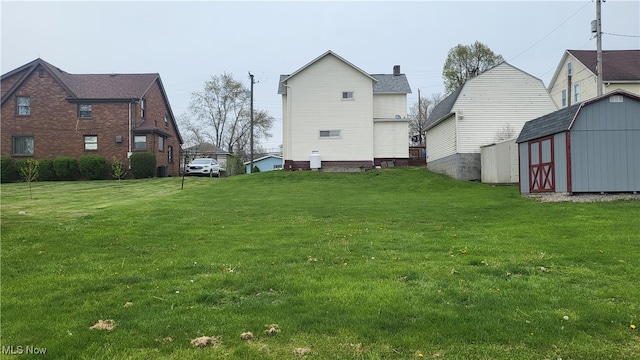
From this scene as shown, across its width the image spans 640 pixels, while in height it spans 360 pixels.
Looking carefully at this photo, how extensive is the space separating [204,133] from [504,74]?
44.1m

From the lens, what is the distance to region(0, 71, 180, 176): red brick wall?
31.0 m

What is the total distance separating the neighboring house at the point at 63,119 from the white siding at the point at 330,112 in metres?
11.1

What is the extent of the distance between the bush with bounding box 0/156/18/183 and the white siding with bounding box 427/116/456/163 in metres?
28.5

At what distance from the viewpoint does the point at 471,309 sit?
4.62 meters

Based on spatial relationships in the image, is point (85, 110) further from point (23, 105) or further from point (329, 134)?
point (329, 134)

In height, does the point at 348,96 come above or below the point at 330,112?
above

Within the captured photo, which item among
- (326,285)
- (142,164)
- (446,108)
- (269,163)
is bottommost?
(326,285)

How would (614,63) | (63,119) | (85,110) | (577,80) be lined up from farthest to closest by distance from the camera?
(577,80)
(614,63)
(85,110)
(63,119)

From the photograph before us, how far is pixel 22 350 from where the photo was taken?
3643mm

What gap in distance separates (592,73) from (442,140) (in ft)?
41.7

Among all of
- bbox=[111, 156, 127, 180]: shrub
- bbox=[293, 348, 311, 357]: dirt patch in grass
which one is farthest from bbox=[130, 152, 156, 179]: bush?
bbox=[293, 348, 311, 357]: dirt patch in grass

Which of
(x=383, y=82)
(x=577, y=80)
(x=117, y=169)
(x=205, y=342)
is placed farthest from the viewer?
(x=383, y=82)

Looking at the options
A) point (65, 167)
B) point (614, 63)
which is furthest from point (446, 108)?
point (65, 167)

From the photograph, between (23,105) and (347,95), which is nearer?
(347,95)
